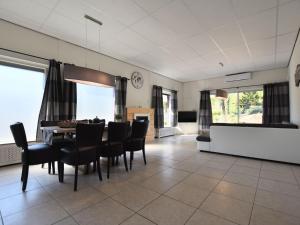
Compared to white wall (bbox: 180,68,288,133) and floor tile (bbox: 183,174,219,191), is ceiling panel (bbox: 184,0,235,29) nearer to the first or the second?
floor tile (bbox: 183,174,219,191)

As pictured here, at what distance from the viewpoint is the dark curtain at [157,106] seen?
6.30 metres

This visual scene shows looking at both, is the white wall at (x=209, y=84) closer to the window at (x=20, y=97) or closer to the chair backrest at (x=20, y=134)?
the window at (x=20, y=97)

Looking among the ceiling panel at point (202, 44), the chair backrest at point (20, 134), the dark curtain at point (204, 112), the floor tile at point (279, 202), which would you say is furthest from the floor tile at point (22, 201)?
the dark curtain at point (204, 112)

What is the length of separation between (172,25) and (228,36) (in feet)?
4.56

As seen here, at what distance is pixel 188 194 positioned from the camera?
196 centimetres

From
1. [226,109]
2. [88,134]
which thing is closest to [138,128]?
[88,134]

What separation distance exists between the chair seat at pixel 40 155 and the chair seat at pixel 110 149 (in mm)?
673

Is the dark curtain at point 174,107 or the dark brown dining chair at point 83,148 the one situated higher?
the dark curtain at point 174,107

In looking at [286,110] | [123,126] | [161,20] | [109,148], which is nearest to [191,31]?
[161,20]

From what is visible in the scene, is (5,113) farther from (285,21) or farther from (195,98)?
(195,98)

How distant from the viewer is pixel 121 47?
4.08 meters

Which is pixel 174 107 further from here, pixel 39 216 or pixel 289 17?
pixel 39 216

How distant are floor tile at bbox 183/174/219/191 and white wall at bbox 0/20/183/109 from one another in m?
3.50

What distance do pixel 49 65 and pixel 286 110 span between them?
7.36 meters
